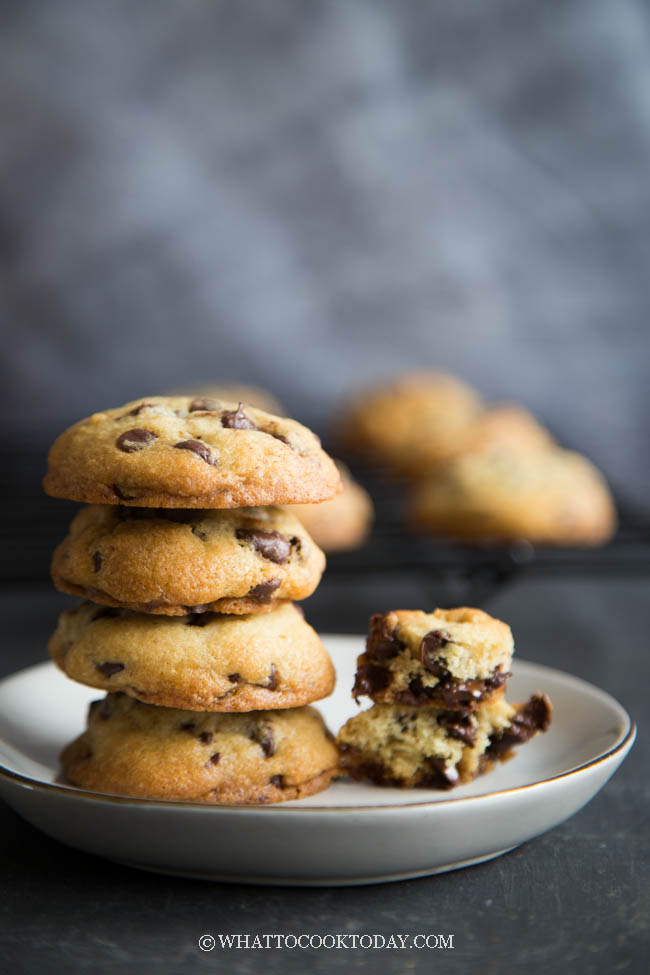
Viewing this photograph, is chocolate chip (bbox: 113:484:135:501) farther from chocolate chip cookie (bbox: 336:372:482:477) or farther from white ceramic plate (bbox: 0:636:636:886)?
chocolate chip cookie (bbox: 336:372:482:477)

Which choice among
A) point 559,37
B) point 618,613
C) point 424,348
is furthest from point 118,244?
point 618,613

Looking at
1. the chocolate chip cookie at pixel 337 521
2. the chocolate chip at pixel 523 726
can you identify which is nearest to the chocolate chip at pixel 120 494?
the chocolate chip at pixel 523 726

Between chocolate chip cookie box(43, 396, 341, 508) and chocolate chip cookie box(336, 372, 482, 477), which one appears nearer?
chocolate chip cookie box(43, 396, 341, 508)

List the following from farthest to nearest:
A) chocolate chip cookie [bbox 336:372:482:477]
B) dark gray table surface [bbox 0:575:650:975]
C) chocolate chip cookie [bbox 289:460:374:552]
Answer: chocolate chip cookie [bbox 336:372:482:477] → chocolate chip cookie [bbox 289:460:374:552] → dark gray table surface [bbox 0:575:650:975]

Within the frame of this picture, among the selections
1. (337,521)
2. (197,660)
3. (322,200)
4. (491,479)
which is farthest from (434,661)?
(322,200)

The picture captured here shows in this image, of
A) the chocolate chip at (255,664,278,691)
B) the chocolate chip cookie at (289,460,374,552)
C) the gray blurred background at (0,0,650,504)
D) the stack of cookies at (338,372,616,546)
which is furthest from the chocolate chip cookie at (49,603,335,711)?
the gray blurred background at (0,0,650,504)

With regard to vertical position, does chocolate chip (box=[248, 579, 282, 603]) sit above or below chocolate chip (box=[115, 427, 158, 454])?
below

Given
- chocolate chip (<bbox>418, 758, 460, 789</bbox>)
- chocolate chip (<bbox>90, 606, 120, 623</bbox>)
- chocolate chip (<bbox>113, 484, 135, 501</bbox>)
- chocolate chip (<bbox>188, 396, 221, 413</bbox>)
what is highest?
chocolate chip (<bbox>188, 396, 221, 413</bbox>)
